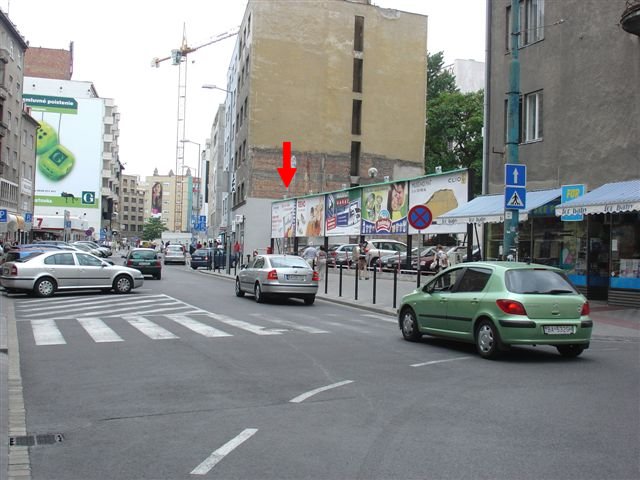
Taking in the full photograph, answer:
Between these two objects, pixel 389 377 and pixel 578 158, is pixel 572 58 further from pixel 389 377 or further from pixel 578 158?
pixel 389 377

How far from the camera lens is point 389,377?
29.0 ft

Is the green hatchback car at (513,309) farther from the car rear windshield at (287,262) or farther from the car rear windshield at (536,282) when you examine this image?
the car rear windshield at (287,262)

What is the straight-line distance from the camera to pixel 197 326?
1420 centimetres

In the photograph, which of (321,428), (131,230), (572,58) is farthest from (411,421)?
(131,230)

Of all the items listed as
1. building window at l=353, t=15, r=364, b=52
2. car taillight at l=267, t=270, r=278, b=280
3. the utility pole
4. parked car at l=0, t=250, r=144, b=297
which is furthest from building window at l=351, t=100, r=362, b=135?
the utility pole

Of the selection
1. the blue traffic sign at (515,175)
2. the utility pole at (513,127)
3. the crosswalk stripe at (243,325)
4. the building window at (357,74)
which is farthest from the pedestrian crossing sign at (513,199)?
the building window at (357,74)

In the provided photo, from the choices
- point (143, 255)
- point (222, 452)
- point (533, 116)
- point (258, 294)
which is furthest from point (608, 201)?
point (143, 255)

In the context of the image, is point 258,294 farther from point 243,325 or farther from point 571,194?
point 571,194

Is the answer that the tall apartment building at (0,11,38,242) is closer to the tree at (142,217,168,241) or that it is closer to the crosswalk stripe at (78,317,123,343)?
the crosswalk stripe at (78,317,123,343)

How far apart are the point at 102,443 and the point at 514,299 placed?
6.59 m

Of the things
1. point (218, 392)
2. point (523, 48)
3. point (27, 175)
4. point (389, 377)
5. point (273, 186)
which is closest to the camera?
point (218, 392)

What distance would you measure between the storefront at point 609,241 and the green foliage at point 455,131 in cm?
3692

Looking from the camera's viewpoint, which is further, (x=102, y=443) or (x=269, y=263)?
(x=269, y=263)

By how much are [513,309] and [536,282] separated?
2.33ft
